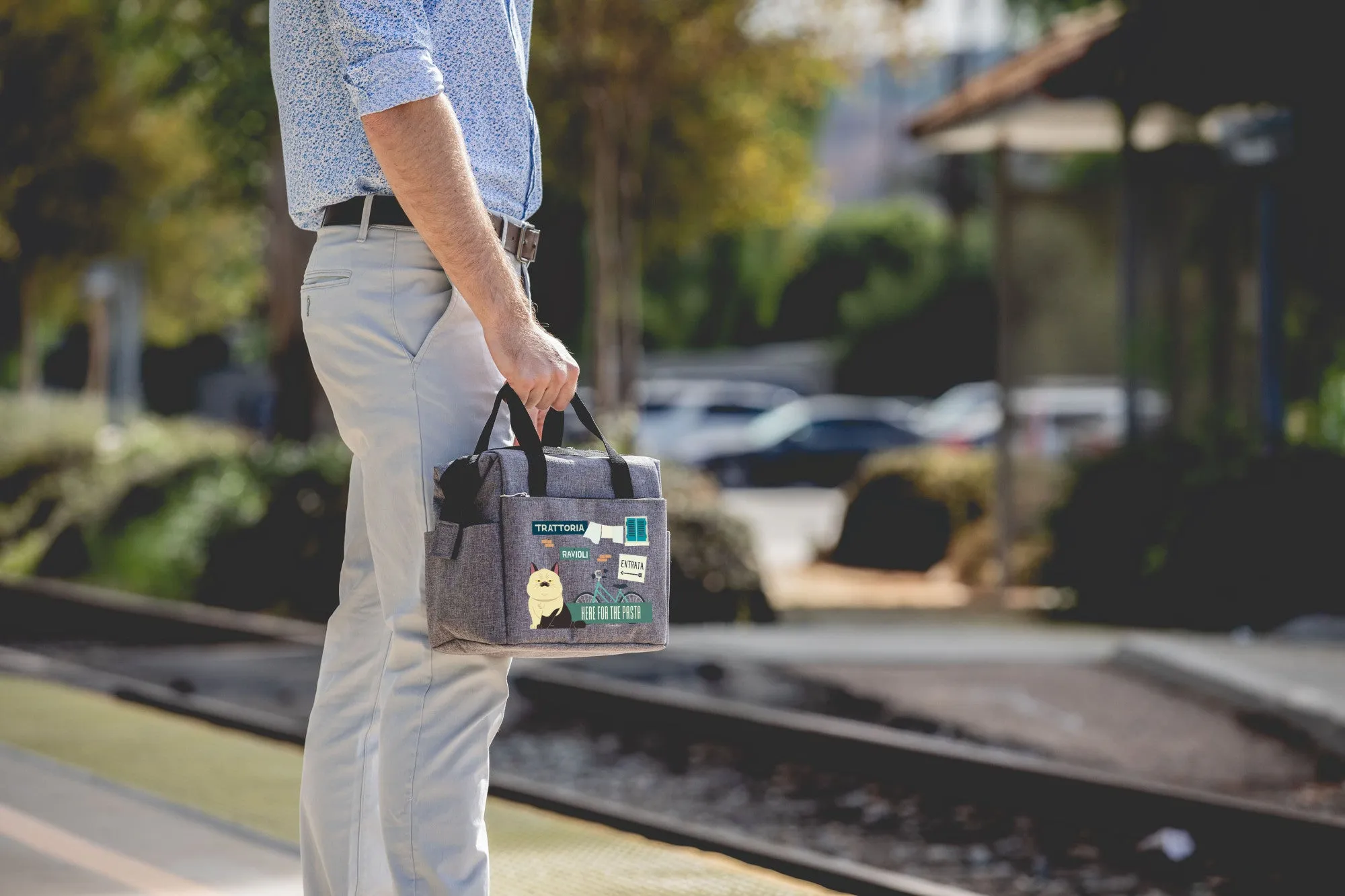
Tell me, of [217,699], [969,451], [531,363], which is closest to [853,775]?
[217,699]

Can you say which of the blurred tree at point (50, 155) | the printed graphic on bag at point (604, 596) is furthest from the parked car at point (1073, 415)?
the blurred tree at point (50, 155)

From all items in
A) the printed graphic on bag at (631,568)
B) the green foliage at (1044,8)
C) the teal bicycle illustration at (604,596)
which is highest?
the green foliage at (1044,8)

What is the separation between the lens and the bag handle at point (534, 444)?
2820mm

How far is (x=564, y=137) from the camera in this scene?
1750 cm

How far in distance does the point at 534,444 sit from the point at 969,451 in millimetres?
15416

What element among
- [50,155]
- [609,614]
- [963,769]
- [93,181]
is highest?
[50,155]

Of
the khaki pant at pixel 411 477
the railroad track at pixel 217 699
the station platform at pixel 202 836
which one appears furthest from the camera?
the railroad track at pixel 217 699

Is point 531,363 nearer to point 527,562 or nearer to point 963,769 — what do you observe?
point 527,562

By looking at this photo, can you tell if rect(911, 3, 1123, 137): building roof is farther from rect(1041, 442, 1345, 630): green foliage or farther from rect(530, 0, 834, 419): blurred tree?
rect(1041, 442, 1345, 630): green foliage

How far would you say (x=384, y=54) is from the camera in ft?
9.00

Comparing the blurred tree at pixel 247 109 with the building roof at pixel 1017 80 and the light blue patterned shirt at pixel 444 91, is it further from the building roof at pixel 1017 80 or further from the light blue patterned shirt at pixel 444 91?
the light blue patterned shirt at pixel 444 91

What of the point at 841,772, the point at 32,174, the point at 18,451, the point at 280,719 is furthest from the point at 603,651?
the point at 32,174

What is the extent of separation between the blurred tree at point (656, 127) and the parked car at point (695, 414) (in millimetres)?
11249

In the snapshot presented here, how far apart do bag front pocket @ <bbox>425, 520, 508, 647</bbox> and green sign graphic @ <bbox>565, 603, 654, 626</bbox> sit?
13cm
